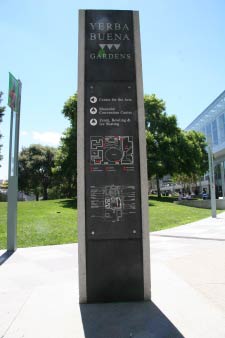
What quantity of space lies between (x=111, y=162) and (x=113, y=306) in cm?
198

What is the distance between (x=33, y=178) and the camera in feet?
174

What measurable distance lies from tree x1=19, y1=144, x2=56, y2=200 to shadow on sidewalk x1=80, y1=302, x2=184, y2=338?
49.0m

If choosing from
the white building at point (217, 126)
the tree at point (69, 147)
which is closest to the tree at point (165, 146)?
the tree at point (69, 147)

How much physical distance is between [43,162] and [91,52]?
1951 inches

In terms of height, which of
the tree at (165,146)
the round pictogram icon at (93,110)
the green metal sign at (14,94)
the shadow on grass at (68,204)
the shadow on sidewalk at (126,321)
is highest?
the tree at (165,146)

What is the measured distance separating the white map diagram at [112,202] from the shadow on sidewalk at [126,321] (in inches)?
46.6

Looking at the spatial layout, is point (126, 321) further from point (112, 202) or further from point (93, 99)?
point (93, 99)

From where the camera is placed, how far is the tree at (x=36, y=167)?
2078 inches

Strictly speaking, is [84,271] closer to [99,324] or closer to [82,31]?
[99,324]

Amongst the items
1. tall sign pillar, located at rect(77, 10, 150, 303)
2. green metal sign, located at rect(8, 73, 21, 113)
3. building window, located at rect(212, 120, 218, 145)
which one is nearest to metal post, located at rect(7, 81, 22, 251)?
green metal sign, located at rect(8, 73, 21, 113)

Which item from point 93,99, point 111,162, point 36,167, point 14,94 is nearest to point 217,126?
point 36,167

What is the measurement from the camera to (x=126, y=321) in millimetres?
3719

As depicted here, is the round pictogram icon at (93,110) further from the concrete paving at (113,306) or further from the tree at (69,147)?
the tree at (69,147)

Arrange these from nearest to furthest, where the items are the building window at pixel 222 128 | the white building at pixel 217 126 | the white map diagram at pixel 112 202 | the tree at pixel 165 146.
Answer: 1. the white map diagram at pixel 112 202
2. the tree at pixel 165 146
3. the white building at pixel 217 126
4. the building window at pixel 222 128
